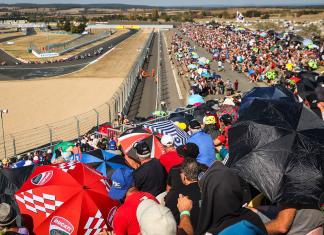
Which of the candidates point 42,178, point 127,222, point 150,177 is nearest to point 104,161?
point 42,178

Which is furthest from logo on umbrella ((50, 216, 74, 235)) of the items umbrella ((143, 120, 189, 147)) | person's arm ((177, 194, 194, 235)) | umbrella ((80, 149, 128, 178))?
umbrella ((143, 120, 189, 147))

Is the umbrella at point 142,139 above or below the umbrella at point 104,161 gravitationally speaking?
below

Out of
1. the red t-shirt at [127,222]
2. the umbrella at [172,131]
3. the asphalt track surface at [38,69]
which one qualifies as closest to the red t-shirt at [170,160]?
the red t-shirt at [127,222]

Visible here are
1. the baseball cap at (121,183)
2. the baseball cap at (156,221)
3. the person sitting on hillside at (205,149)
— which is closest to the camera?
the baseball cap at (156,221)

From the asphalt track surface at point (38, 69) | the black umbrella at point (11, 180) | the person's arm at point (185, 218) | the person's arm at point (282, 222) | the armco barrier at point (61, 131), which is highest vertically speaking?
the person's arm at point (185, 218)

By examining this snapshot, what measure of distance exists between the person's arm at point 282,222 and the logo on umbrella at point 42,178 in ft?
10.1

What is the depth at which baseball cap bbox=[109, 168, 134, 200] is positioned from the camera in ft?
15.6

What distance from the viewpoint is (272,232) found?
3.61 m

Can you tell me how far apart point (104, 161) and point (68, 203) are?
193 cm

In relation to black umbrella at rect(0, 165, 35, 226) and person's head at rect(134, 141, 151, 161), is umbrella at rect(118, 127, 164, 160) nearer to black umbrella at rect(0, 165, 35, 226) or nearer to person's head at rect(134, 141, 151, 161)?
black umbrella at rect(0, 165, 35, 226)

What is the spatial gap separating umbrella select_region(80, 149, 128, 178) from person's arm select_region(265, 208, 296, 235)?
349 centimetres

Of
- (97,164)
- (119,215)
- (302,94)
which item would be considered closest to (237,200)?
(119,215)

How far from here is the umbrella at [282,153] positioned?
12.7 feet

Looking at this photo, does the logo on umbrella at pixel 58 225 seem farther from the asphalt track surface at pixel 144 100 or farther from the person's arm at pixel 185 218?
the asphalt track surface at pixel 144 100
